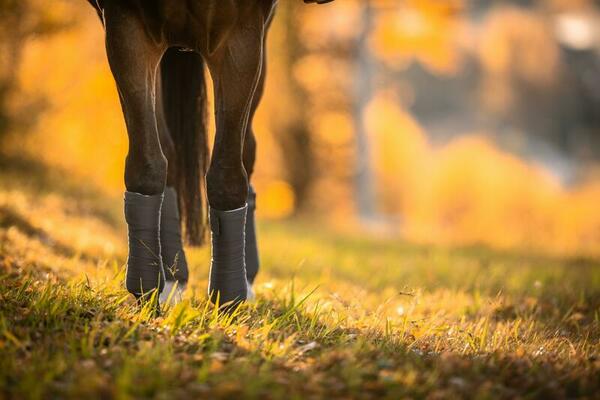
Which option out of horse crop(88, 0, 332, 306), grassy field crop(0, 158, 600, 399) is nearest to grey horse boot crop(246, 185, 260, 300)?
grassy field crop(0, 158, 600, 399)

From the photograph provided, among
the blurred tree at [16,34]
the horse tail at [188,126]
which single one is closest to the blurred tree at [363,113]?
the blurred tree at [16,34]

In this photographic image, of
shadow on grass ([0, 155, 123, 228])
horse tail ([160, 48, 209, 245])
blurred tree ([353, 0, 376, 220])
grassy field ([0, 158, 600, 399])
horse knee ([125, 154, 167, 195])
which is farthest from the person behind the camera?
blurred tree ([353, 0, 376, 220])

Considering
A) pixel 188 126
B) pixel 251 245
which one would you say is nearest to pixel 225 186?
pixel 188 126

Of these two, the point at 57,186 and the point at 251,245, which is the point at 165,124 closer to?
the point at 251,245

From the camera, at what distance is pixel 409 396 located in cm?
243

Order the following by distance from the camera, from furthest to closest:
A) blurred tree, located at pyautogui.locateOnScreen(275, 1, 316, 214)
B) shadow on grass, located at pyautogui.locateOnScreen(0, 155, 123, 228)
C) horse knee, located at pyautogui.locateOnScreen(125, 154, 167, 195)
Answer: blurred tree, located at pyautogui.locateOnScreen(275, 1, 316, 214) → shadow on grass, located at pyautogui.locateOnScreen(0, 155, 123, 228) → horse knee, located at pyautogui.locateOnScreen(125, 154, 167, 195)

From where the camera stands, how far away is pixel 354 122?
Result: 638 inches

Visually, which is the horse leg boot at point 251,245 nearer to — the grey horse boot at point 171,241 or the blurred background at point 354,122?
the grey horse boot at point 171,241

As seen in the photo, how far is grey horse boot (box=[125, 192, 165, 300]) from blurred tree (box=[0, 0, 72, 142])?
20.9 ft

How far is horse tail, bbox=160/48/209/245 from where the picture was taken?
3.63 metres

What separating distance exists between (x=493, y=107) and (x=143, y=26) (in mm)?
28285

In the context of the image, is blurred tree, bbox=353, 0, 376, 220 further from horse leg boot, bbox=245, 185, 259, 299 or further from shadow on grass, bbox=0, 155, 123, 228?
horse leg boot, bbox=245, 185, 259, 299

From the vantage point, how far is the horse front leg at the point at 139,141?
2.91m

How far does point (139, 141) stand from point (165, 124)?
1.77 ft
